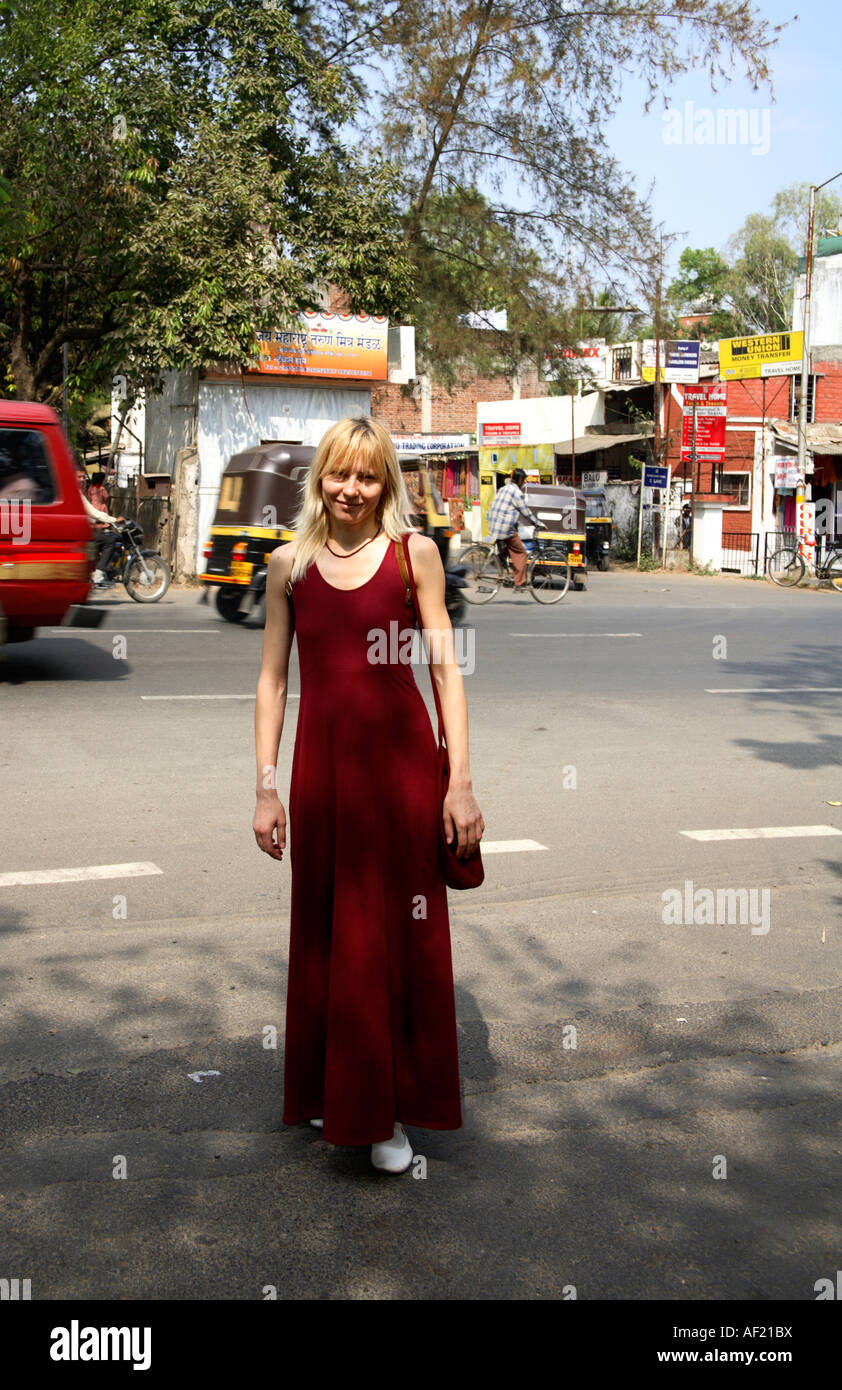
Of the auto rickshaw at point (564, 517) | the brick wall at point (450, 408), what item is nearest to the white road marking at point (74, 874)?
the auto rickshaw at point (564, 517)

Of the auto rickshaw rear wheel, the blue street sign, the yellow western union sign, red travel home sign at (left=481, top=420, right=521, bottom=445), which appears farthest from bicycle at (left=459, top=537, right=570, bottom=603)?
red travel home sign at (left=481, top=420, right=521, bottom=445)

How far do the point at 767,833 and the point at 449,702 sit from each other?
402 cm

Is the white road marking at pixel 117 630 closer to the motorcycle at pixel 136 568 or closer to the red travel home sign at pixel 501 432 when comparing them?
the motorcycle at pixel 136 568

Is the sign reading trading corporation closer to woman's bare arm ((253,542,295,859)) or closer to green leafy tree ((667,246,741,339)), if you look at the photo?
woman's bare arm ((253,542,295,859))

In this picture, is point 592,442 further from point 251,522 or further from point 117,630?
point 117,630

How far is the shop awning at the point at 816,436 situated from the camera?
116 feet

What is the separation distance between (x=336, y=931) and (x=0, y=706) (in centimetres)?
721

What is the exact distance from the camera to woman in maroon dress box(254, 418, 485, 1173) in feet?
10.6

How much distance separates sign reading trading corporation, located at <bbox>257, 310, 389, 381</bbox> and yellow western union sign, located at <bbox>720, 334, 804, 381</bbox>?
10.9 m

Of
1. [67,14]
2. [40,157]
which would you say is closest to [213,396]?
[40,157]

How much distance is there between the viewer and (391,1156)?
10.7ft

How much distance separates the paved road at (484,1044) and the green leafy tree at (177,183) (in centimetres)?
1550

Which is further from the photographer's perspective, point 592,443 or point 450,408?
point 450,408

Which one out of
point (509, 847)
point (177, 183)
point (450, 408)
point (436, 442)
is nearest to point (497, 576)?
point (177, 183)
